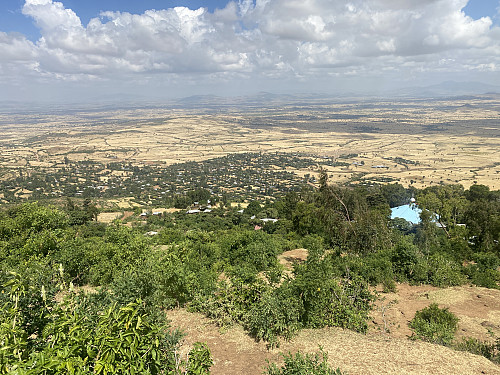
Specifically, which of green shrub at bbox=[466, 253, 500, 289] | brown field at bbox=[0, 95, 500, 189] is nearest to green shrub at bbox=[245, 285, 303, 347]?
green shrub at bbox=[466, 253, 500, 289]

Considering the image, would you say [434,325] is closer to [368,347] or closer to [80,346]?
[368,347]

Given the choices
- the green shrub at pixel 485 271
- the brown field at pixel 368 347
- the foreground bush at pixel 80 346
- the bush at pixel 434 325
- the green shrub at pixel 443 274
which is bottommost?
the green shrub at pixel 485 271

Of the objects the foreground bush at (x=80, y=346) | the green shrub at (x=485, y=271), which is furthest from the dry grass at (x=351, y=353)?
the green shrub at (x=485, y=271)

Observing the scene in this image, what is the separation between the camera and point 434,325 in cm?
1025

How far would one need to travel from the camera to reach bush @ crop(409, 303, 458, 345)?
9.61 metres

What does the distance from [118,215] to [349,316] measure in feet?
126

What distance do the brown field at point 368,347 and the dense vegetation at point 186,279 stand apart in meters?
0.47

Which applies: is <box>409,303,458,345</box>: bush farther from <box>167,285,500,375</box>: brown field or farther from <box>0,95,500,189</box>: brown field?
<box>0,95,500,189</box>: brown field

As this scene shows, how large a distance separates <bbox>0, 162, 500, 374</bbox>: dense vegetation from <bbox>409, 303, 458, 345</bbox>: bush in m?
1.72

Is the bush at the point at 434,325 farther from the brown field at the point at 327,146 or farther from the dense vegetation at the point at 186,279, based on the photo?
the brown field at the point at 327,146

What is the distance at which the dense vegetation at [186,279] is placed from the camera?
3996 millimetres

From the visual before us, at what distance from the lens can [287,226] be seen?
30.8 meters

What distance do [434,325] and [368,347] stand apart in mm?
3238

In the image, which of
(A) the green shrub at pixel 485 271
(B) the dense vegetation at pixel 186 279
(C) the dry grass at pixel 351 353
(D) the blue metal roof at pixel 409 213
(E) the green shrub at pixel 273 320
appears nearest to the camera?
(B) the dense vegetation at pixel 186 279
